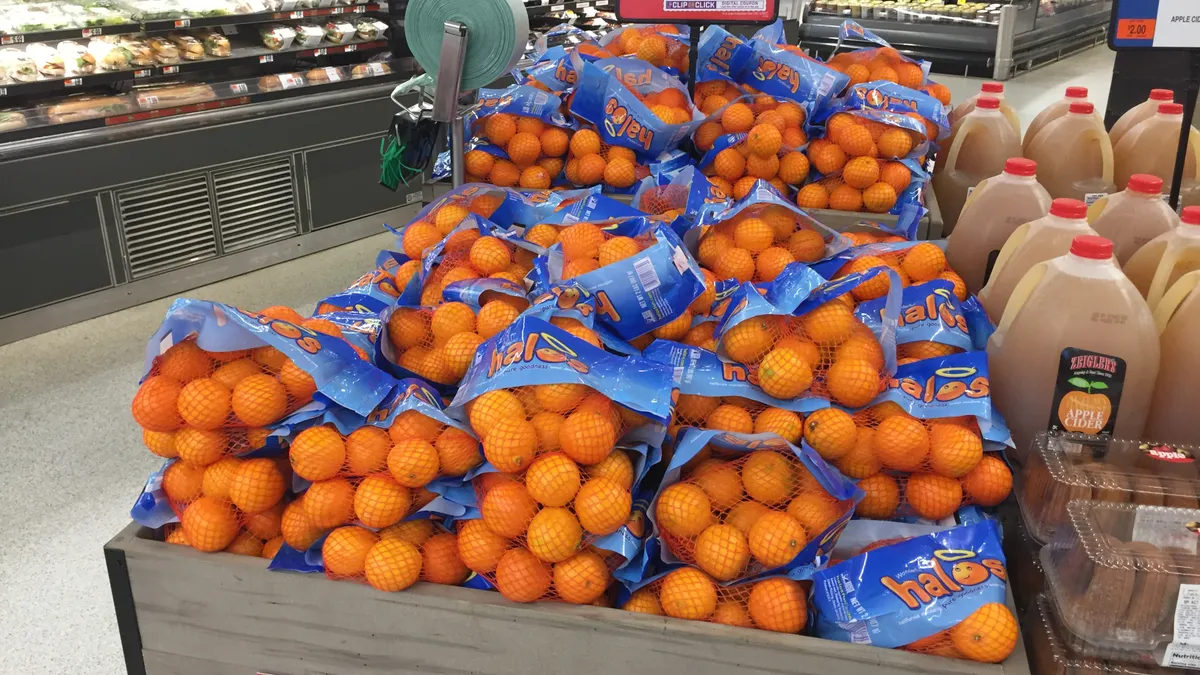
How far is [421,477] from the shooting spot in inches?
48.9

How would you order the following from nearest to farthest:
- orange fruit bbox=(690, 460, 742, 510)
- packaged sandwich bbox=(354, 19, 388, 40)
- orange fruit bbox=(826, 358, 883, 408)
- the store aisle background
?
orange fruit bbox=(690, 460, 742, 510) < orange fruit bbox=(826, 358, 883, 408) < the store aisle background < packaged sandwich bbox=(354, 19, 388, 40)

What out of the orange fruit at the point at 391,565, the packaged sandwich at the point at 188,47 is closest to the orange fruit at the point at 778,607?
the orange fruit at the point at 391,565

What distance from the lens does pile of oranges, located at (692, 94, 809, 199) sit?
261 centimetres

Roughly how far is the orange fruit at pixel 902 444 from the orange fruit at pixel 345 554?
0.74 meters

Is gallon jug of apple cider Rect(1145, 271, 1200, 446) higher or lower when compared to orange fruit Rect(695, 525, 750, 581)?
higher

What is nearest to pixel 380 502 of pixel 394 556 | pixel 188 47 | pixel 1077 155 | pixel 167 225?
pixel 394 556

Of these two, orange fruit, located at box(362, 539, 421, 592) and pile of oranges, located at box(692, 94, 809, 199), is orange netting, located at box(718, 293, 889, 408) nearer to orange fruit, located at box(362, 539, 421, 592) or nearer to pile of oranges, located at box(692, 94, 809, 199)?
orange fruit, located at box(362, 539, 421, 592)

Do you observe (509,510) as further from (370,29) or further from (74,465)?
(370,29)

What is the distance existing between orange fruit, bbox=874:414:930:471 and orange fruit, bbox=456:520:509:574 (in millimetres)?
562

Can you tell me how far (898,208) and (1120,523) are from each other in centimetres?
162

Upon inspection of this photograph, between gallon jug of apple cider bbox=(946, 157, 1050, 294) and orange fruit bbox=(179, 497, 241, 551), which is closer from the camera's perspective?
orange fruit bbox=(179, 497, 241, 551)

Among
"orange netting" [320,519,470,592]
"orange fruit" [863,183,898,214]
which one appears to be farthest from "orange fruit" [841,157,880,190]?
"orange netting" [320,519,470,592]

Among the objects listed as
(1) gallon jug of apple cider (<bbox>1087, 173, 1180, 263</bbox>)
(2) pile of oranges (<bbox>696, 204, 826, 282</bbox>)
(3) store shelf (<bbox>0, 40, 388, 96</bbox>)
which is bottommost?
(2) pile of oranges (<bbox>696, 204, 826, 282</bbox>)

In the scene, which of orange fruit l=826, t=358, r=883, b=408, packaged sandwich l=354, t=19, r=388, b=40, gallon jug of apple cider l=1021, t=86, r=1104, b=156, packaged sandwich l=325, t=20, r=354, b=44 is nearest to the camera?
orange fruit l=826, t=358, r=883, b=408
